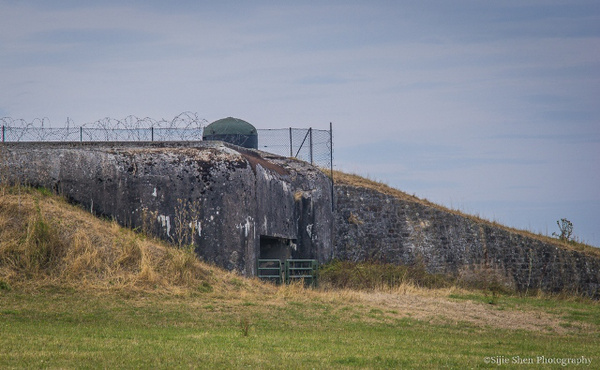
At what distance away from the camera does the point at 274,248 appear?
75.4 ft

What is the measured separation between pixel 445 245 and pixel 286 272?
948 cm

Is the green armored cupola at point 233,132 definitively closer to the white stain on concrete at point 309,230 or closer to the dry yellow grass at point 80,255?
the white stain on concrete at point 309,230

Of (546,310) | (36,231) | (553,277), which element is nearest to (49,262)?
(36,231)

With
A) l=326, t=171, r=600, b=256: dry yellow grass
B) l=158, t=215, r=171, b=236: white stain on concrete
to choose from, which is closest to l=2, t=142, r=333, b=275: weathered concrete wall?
l=158, t=215, r=171, b=236: white stain on concrete

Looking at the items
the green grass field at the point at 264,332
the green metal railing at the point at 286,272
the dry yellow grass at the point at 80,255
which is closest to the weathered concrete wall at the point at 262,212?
the green metal railing at the point at 286,272

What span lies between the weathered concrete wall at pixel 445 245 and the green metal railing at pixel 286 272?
539 centimetres

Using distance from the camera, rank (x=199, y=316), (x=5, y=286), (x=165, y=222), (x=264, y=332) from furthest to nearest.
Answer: (x=165, y=222) → (x=5, y=286) → (x=199, y=316) → (x=264, y=332)

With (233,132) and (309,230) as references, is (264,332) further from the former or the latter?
(233,132)

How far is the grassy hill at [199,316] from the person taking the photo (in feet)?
33.0

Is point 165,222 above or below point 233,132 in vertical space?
below

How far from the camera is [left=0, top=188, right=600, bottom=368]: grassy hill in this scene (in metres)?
10.0

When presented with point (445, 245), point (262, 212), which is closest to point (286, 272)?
point (262, 212)

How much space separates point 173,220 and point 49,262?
12.5 ft

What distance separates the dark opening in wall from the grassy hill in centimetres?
358
